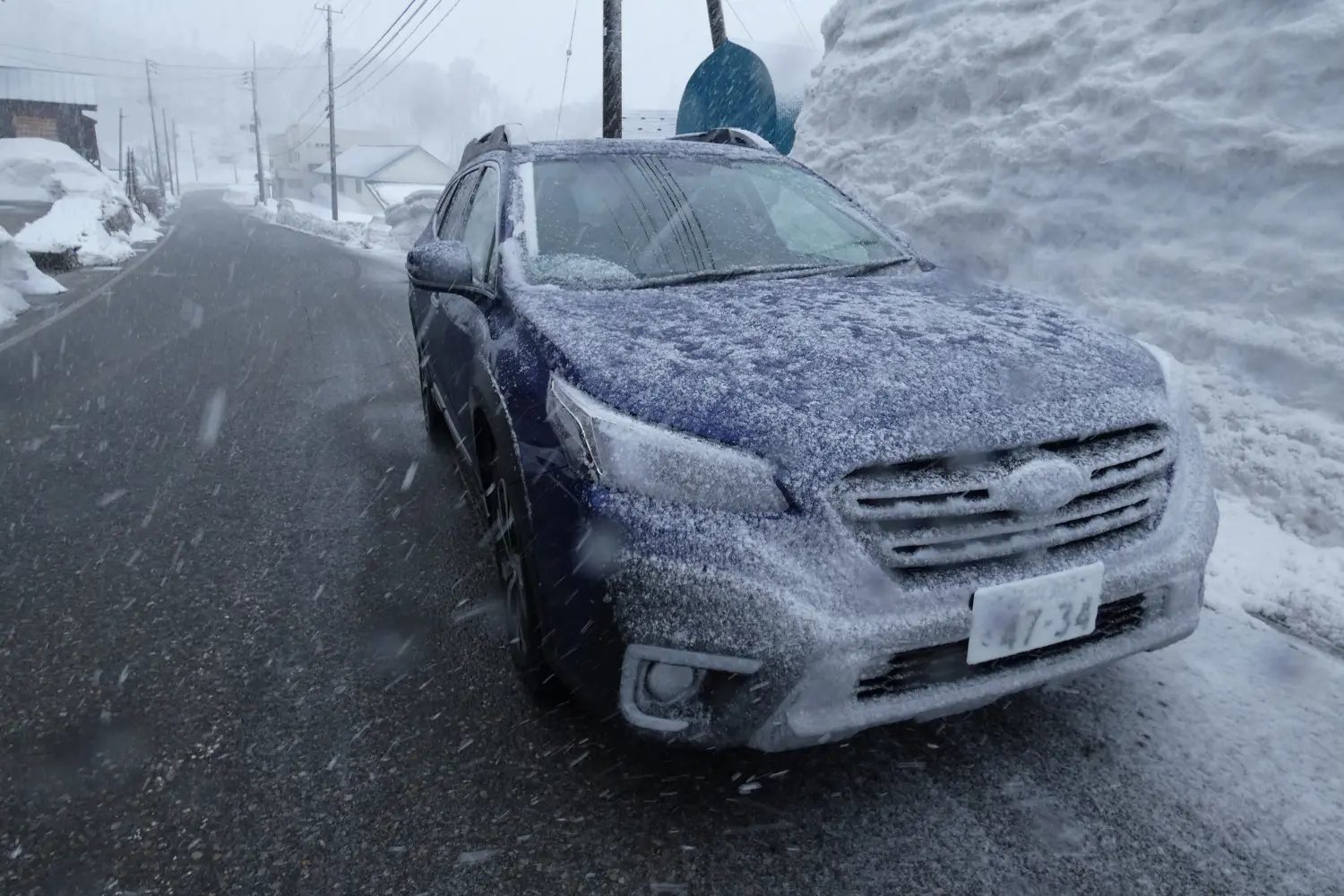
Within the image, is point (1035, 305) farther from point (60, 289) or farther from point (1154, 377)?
point (60, 289)

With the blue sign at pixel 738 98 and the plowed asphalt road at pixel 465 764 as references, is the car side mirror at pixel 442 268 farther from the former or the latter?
the blue sign at pixel 738 98

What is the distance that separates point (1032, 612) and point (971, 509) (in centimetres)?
29

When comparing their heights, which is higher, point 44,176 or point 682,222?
point 44,176

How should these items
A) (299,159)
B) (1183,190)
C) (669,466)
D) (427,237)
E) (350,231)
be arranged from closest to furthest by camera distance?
Answer: 1. (669,466)
2. (1183,190)
3. (427,237)
4. (350,231)
5. (299,159)

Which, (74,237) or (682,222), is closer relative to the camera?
(682,222)

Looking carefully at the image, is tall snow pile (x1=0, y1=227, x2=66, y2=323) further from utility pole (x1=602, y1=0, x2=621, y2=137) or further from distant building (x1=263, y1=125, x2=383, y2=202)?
distant building (x1=263, y1=125, x2=383, y2=202)

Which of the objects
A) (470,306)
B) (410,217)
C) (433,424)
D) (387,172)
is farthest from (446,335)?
(387,172)

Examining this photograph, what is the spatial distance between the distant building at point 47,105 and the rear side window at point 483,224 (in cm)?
6258

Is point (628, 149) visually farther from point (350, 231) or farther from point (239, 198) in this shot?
point (239, 198)

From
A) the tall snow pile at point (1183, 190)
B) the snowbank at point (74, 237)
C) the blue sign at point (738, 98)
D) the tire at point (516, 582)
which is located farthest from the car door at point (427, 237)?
the snowbank at point (74, 237)

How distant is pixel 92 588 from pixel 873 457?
3.10 meters

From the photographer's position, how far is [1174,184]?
5027 mm

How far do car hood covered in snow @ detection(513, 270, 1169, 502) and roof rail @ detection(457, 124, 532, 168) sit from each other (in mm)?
1306

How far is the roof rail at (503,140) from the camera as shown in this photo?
3797 mm
